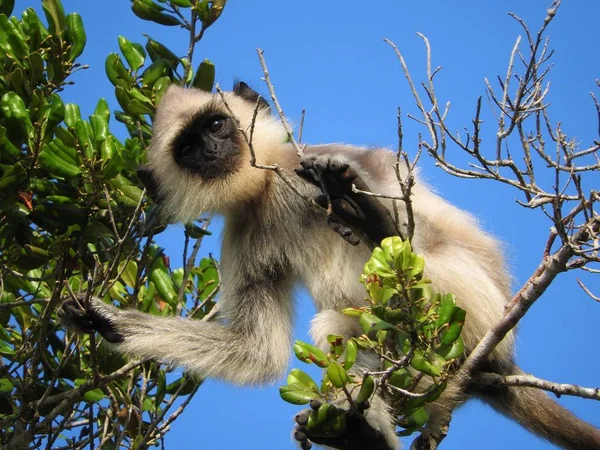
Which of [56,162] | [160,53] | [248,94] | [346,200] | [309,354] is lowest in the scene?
[309,354]

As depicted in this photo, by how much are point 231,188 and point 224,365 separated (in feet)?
3.54

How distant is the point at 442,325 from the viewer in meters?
3.05

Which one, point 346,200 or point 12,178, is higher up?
point 12,178

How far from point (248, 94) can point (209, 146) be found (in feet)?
2.92

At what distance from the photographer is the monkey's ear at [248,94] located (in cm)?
593

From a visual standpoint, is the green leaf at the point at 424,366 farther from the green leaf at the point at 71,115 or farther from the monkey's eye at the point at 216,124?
the green leaf at the point at 71,115

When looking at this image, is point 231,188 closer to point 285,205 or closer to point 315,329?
point 285,205

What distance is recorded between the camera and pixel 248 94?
19.7 ft

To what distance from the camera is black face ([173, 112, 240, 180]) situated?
5.18m

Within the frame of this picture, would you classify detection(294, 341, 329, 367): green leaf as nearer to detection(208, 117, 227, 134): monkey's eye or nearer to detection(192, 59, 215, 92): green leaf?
detection(208, 117, 227, 134): monkey's eye

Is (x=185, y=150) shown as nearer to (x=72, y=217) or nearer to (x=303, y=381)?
(x=72, y=217)

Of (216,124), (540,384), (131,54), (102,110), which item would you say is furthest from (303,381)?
(131,54)

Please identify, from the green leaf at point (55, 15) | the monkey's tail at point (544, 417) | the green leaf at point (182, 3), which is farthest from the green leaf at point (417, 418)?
the green leaf at point (55, 15)

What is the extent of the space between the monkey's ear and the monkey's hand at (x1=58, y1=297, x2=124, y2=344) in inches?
71.9
